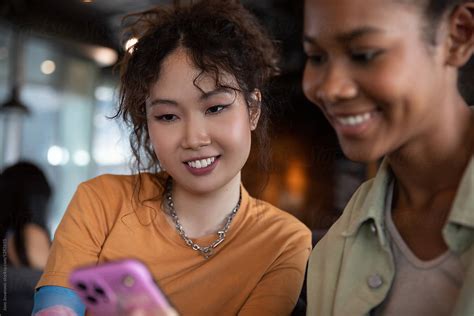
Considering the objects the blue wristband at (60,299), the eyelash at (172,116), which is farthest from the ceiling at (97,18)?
the blue wristband at (60,299)

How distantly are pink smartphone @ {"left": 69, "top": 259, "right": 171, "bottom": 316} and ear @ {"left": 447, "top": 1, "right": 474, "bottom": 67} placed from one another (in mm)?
310

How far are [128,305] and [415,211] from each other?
0.29 metres

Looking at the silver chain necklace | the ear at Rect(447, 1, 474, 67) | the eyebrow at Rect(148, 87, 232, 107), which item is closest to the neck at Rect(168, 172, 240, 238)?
A: the silver chain necklace

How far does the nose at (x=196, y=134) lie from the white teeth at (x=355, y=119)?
22 cm

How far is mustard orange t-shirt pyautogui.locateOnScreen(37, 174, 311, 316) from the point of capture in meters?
0.78

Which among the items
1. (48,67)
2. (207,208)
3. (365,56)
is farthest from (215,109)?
(48,67)

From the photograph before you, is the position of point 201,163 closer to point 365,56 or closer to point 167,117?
point 167,117

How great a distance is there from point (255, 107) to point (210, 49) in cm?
9

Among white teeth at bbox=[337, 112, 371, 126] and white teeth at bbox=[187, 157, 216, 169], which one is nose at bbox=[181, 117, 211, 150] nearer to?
white teeth at bbox=[187, 157, 216, 169]

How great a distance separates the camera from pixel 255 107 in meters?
0.77

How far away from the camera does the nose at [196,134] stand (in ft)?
2.43

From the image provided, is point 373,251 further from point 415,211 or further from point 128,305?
point 128,305

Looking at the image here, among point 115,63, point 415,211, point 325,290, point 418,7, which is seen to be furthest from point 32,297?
point 418,7

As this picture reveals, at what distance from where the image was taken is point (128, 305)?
509 mm
